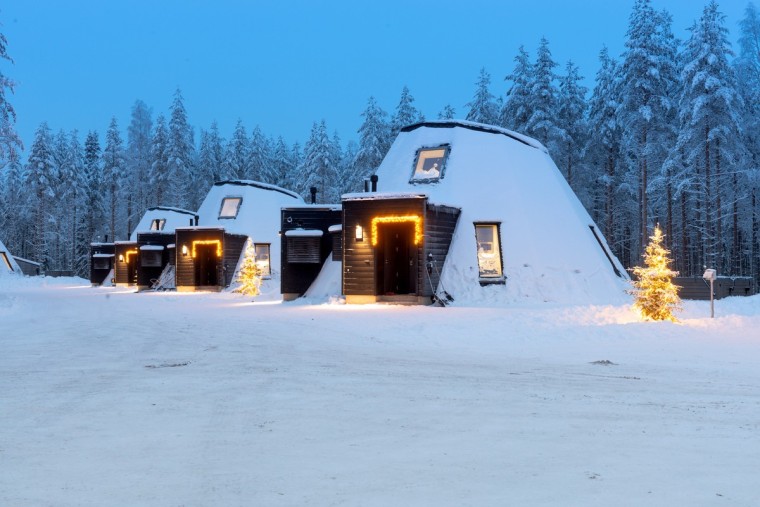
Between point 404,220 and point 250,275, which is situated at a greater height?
point 404,220

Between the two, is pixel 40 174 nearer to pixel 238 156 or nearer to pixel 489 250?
pixel 238 156

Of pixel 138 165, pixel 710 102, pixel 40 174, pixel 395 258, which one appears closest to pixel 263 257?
pixel 395 258

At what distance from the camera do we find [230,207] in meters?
34.5

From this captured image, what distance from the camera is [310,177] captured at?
5416 centimetres

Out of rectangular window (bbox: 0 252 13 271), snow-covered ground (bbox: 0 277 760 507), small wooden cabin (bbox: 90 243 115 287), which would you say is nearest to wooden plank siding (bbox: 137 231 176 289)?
small wooden cabin (bbox: 90 243 115 287)

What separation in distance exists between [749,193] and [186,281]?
34780 mm

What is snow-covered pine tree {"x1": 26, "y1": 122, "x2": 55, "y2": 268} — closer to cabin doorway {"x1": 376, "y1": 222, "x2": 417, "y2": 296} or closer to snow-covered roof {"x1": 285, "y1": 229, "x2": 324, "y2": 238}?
snow-covered roof {"x1": 285, "y1": 229, "x2": 324, "y2": 238}

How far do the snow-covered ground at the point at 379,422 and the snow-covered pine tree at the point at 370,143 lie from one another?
3770 cm

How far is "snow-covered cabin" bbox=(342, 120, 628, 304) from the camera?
744 inches

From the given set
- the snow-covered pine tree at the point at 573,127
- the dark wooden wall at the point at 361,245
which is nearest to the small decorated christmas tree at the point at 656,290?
the dark wooden wall at the point at 361,245

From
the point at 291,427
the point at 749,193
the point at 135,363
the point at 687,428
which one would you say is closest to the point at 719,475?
the point at 687,428

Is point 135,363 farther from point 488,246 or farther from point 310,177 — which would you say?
point 310,177

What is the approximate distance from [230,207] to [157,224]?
11548mm

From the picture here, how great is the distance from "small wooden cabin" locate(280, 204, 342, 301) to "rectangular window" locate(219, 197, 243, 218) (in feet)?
40.1
